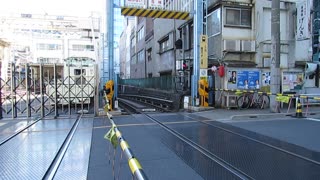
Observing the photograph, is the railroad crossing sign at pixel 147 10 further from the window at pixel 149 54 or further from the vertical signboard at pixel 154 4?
the window at pixel 149 54

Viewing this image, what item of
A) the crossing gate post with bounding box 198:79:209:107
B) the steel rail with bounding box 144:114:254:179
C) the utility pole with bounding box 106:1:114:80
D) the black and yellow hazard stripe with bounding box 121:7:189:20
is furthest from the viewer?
the crossing gate post with bounding box 198:79:209:107

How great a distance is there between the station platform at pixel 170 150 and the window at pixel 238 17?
6645 mm

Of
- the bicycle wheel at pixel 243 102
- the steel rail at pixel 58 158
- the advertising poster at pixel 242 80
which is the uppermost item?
the advertising poster at pixel 242 80

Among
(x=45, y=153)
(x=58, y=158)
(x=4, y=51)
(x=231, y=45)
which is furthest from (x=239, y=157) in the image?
(x=4, y=51)

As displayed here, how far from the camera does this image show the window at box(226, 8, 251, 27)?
50.9ft

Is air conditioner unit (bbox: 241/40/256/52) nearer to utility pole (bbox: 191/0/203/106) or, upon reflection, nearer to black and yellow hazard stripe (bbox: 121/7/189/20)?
utility pole (bbox: 191/0/203/106)

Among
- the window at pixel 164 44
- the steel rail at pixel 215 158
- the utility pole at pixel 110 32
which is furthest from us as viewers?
the window at pixel 164 44

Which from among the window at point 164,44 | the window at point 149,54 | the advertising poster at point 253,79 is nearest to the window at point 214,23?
the advertising poster at point 253,79

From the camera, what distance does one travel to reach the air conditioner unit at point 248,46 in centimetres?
1526

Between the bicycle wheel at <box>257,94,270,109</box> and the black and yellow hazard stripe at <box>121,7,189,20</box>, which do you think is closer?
the black and yellow hazard stripe at <box>121,7,189,20</box>

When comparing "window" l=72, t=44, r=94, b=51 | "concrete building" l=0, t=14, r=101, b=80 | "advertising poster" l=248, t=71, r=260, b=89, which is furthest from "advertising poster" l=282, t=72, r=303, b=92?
"window" l=72, t=44, r=94, b=51

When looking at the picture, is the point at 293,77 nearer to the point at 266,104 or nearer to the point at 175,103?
the point at 266,104

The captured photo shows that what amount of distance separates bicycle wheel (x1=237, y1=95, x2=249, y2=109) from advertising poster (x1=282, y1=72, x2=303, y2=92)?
2.38m

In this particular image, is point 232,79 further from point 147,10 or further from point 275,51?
point 147,10
